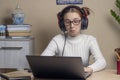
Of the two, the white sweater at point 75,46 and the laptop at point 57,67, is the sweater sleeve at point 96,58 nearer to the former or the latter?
the white sweater at point 75,46

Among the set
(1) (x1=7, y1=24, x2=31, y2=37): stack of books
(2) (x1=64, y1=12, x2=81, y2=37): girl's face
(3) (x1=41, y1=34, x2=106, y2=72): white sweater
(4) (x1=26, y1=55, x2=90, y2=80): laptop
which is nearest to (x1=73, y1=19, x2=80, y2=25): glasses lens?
(2) (x1=64, y1=12, x2=81, y2=37): girl's face

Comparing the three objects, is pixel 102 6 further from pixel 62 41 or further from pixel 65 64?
pixel 65 64

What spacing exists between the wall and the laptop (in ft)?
5.75

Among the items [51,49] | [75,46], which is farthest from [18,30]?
[75,46]

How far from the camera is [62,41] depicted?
2.51 meters

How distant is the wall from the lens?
3.37 meters

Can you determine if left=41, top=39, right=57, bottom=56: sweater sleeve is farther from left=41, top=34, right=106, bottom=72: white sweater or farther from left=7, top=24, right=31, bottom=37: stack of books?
left=7, top=24, right=31, bottom=37: stack of books

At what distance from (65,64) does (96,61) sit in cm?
71

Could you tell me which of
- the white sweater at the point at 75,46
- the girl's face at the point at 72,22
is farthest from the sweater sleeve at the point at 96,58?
the girl's face at the point at 72,22

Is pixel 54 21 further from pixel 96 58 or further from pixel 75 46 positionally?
pixel 96 58

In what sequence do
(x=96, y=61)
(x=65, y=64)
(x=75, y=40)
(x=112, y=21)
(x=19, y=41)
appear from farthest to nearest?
(x=112, y=21) < (x=19, y=41) < (x=75, y=40) < (x=96, y=61) < (x=65, y=64)

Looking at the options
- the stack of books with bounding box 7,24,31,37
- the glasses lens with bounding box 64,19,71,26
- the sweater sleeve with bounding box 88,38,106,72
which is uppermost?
the glasses lens with bounding box 64,19,71,26

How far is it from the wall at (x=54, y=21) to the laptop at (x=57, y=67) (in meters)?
1.75

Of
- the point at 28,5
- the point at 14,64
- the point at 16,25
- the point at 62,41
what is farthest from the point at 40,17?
the point at 62,41
